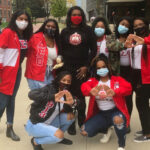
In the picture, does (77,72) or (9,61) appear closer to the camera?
(9,61)

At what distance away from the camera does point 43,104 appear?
2.92 meters

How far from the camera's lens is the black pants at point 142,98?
313 cm

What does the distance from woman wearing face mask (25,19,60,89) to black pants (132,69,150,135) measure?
3.75ft

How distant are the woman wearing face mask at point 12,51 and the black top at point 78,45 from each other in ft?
1.76

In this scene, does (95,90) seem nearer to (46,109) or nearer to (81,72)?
(81,72)

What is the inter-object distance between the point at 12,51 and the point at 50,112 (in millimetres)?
945

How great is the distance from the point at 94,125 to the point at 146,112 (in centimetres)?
74

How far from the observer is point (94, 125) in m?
3.11

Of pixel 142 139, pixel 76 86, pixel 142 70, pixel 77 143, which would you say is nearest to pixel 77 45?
pixel 76 86

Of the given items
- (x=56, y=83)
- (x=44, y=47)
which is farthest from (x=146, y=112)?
(x=44, y=47)

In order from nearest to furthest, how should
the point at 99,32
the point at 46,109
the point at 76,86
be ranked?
the point at 46,109 → the point at 99,32 → the point at 76,86

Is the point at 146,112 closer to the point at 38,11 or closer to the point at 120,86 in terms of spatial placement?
the point at 120,86

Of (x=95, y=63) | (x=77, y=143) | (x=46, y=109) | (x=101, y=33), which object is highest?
(x=101, y=33)

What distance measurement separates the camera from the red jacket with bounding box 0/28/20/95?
120 inches
